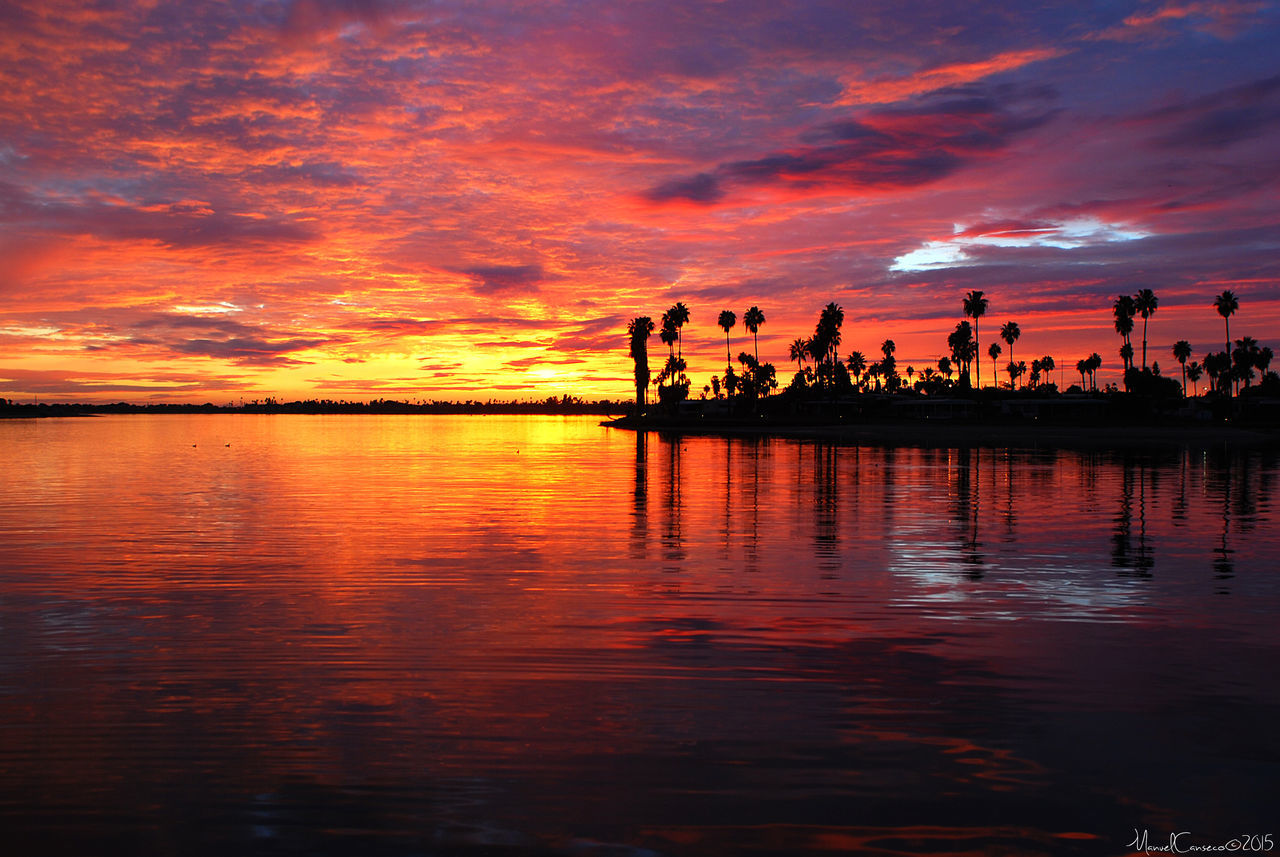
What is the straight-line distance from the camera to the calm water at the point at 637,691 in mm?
6133

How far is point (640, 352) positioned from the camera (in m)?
177

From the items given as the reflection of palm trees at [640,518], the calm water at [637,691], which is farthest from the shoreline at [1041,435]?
the calm water at [637,691]

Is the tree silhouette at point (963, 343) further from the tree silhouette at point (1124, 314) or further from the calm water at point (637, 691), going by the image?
the calm water at point (637, 691)

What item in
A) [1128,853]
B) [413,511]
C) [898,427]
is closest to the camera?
[1128,853]

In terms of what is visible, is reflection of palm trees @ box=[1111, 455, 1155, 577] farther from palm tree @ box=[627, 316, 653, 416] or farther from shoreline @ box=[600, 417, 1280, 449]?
palm tree @ box=[627, 316, 653, 416]

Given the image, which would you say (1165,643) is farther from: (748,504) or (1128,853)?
(748,504)

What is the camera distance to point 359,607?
42.8ft

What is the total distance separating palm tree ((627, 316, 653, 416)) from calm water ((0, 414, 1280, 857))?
156 metres

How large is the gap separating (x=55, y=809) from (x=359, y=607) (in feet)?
22.2

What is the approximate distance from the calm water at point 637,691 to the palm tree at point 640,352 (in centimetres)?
15550

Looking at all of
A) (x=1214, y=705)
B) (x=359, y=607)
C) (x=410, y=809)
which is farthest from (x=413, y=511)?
(x=1214, y=705)

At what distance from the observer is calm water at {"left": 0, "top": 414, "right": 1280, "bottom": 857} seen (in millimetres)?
6133

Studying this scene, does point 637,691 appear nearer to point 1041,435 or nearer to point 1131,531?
point 1131,531

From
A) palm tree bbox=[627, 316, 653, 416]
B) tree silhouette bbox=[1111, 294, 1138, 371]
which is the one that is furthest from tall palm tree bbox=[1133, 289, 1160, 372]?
palm tree bbox=[627, 316, 653, 416]
